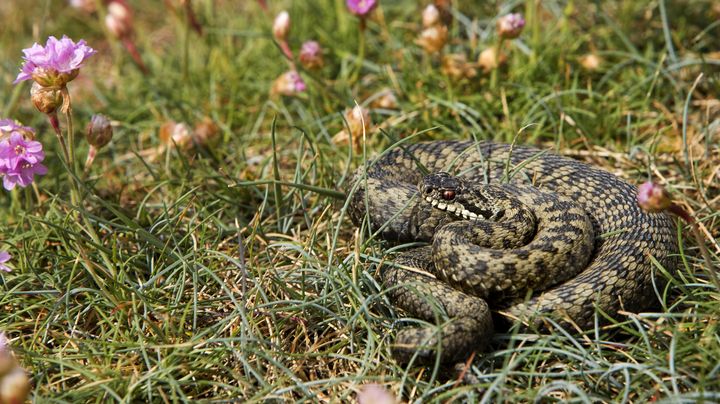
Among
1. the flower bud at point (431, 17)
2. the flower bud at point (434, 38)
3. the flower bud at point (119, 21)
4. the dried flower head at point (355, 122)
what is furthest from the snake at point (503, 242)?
the flower bud at point (119, 21)

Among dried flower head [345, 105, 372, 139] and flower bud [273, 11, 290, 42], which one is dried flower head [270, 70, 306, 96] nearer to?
flower bud [273, 11, 290, 42]

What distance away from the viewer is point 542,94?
6008mm

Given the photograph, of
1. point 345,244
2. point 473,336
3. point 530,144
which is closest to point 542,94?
point 530,144

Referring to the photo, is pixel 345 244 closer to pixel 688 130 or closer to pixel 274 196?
pixel 274 196

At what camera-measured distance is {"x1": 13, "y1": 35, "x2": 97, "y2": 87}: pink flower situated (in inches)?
157

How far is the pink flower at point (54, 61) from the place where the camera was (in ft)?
13.1

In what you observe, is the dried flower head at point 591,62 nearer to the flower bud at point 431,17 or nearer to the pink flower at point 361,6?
the flower bud at point 431,17

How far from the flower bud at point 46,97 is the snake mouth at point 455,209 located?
7.95 feet

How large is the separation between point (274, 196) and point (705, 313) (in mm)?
3035

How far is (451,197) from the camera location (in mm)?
4566

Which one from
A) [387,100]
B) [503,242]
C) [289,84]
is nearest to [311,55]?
[289,84]

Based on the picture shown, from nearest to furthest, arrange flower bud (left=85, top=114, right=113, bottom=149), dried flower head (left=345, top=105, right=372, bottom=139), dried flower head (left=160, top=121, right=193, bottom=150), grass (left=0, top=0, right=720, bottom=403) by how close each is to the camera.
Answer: grass (left=0, top=0, right=720, bottom=403), flower bud (left=85, top=114, right=113, bottom=149), dried flower head (left=345, top=105, right=372, bottom=139), dried flower head (left=160, top=121, right=193, bottom=150)

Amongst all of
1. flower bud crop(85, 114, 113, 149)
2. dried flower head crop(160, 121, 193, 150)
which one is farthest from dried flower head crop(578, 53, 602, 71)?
flower bud crop(85, 114, 113, 149)

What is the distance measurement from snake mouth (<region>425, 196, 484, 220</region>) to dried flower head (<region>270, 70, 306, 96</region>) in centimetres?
216
